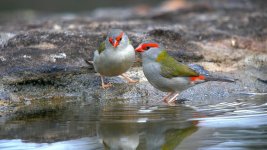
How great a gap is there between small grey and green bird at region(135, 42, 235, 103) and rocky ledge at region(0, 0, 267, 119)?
24cm

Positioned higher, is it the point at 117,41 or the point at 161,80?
the point at 117,41

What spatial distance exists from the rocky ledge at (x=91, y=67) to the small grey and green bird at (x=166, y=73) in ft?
0.80

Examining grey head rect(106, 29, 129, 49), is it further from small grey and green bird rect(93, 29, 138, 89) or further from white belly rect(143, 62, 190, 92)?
white belly rect(143, 62, 190, 92)

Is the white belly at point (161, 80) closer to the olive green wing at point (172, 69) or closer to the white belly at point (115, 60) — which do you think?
the olive green wing at point (172, 69)

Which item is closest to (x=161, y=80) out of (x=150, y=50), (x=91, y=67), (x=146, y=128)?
(x=150, y=50)

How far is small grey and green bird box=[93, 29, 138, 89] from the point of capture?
24.0 ft

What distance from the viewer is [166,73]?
270 inches

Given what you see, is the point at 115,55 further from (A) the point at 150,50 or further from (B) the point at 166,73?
(B) the point at 166,73

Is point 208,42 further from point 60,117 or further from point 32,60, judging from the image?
point 60,117

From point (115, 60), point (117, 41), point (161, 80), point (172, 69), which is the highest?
point (117, 41)

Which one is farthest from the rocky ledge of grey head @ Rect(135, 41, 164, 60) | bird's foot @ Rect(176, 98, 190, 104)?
grey head @ Rect(135, 41, 164, 60)

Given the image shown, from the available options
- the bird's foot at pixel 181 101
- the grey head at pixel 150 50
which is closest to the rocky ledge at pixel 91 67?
the bird's foot at pixel 181 101

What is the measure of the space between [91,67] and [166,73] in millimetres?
1539

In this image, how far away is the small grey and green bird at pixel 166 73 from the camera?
6.84 meters
